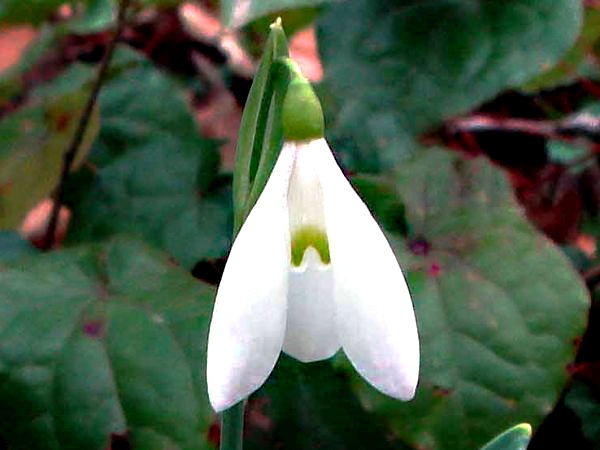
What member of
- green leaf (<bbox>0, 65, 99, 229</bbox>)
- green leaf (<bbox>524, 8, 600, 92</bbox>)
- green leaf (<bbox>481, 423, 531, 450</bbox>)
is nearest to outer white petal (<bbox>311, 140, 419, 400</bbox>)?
green leaf (<bbox>481, 423, 531, 450</bbox>)

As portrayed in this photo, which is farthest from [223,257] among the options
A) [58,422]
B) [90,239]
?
[58,422]


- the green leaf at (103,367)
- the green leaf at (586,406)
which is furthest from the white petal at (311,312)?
the green leaf at (586,406)

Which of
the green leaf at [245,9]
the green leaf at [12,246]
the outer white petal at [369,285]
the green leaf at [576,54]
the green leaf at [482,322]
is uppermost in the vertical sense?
the outer white petal at [369,285]

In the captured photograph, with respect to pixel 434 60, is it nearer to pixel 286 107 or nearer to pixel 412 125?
pixel 412 125

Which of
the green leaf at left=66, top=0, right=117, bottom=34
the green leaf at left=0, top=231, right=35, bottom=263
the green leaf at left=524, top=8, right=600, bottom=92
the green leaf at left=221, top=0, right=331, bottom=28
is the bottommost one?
the green leaf at left=524, top=8, right=600, bottom=92

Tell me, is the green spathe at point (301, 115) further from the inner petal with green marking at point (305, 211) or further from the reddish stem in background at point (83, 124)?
the reddish stem in background at point (83, 124)

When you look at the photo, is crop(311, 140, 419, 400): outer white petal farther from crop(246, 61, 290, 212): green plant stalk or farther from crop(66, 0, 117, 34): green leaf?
crop(66, 0, 117, 34): green leaf

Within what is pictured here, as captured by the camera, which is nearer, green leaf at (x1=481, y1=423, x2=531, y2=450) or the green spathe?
the green spathe
